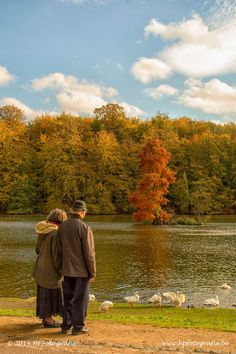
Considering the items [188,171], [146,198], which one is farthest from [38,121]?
[146,198]

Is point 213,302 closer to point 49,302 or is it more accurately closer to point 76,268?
point 49,302

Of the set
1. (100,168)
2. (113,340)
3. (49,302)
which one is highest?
(100,168)

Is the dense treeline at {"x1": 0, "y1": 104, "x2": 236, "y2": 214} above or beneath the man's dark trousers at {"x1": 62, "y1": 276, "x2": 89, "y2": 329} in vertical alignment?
above

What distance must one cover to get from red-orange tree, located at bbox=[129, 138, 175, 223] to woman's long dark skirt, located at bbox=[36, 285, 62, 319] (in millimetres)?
42863

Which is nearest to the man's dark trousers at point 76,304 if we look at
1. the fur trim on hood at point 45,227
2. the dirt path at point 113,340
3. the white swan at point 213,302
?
the dirt path at point 113,340

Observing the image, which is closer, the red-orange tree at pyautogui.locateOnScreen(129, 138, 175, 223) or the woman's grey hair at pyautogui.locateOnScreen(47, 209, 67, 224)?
the woman's grey hair at pyautogui.locateOnScreen(47, 209, 67, 224)

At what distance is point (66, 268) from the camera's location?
8.12 m

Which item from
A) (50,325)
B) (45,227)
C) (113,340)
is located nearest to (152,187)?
(45,227)

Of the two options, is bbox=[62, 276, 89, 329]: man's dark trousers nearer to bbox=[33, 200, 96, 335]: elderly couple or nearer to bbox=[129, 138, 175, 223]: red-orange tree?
bbox=[33, 200, 96, 335]: elderly couple

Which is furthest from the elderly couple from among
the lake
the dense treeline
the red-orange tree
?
the dense treeline

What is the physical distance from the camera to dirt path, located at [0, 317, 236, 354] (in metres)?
7.22

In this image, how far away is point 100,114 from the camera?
292 feet

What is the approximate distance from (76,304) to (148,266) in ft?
52.0

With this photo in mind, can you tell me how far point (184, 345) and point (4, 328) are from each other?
3.21 m
